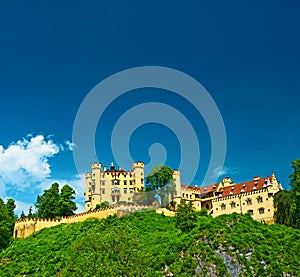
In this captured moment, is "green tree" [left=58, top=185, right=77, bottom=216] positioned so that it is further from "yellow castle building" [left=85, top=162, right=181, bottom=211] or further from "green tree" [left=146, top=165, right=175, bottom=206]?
"green tree" [left=146, top=165, right=175, bottom=206]

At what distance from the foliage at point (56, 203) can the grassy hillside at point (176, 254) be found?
19625mm

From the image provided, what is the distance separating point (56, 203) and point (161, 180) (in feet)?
63.0

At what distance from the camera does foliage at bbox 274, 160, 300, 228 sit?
47775mm

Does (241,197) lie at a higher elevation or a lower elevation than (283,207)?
higher

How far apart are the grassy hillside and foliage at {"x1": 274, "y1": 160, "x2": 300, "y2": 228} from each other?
15.1 feet

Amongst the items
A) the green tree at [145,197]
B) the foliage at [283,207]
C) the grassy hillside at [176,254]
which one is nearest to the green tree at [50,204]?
the green tree at [145,197]

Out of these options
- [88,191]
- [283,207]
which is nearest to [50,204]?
[88,191]

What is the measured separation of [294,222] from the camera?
56062mm

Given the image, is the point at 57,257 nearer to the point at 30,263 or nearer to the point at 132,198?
the point at 30,263

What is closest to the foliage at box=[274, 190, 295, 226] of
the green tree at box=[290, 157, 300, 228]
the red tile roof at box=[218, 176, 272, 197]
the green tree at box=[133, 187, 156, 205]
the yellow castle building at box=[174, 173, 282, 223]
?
the yellow castle building at box=[174, 173, 282, 223]

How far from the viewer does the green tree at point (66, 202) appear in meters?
72.2

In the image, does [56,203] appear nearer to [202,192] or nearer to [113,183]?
[113,183]

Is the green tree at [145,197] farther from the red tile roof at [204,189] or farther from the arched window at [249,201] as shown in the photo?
the arched window at [249,201]

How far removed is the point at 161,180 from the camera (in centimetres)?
7881
